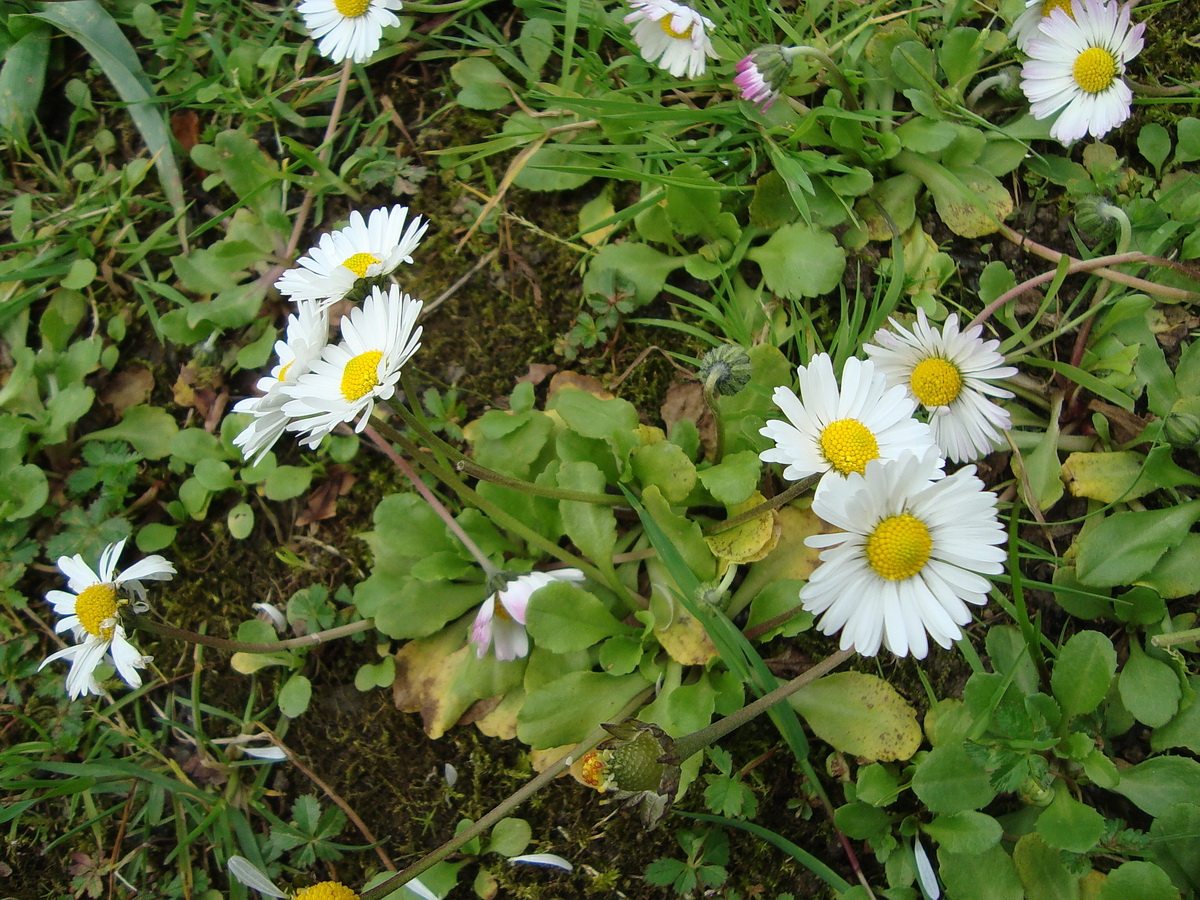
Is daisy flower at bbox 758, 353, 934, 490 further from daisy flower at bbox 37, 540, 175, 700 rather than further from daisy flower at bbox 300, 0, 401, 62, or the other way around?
daisy flower at bbox 300, 0, 401, 62

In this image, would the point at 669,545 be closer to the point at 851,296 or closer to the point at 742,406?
the point at 742,406

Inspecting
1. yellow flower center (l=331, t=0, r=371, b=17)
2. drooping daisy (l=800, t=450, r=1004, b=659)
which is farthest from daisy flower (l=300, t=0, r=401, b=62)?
drooping daisy (l=800, t=450, r=1004, b=659)

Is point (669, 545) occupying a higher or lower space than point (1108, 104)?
lower

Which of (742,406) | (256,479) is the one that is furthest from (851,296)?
(256,479)

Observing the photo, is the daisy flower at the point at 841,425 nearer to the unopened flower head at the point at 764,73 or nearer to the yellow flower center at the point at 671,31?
the unopened flower head at the point at 764,73

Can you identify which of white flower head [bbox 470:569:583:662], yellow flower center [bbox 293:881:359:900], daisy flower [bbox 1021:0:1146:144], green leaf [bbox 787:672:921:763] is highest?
daisy flower [bbox 1021:0:1146:144]

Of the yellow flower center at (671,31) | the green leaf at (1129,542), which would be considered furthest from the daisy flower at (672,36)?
the green leaf at (1129,542)
